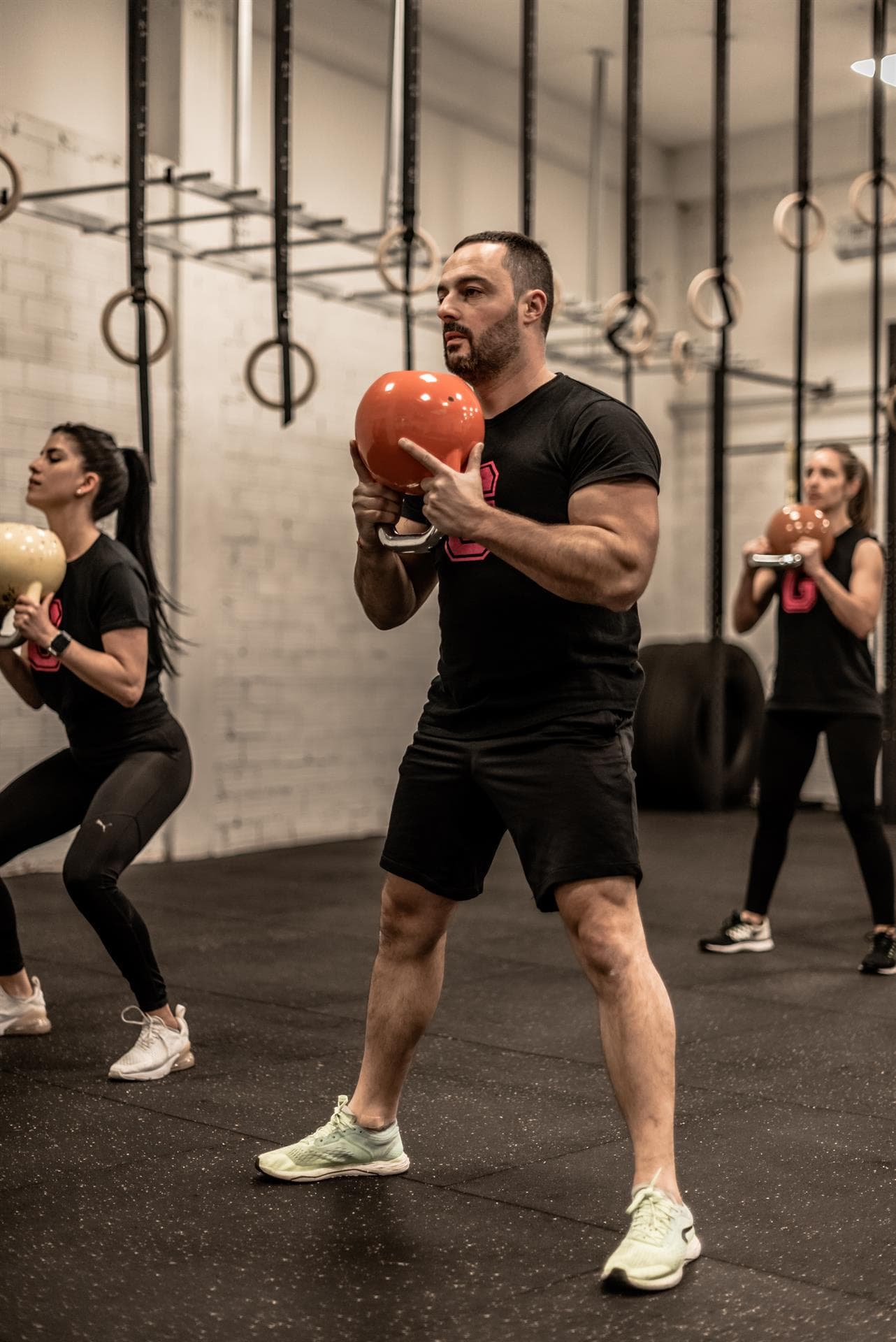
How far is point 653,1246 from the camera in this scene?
2.05 m

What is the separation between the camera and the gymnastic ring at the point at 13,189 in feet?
12.7

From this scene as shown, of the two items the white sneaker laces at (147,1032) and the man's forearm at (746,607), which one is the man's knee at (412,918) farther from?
the man's forearm at (746,607)

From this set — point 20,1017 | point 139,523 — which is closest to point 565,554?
point 139,523

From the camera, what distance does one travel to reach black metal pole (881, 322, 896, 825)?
7547 millimetres

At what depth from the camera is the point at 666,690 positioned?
854 centimetres

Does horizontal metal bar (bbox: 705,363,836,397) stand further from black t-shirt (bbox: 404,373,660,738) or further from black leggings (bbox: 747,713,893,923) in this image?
black t-shirt (bbox: 404,373,660,738)

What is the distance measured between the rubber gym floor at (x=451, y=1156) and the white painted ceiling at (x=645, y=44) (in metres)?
4.61

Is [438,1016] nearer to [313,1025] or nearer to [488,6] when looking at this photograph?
[313,1025]

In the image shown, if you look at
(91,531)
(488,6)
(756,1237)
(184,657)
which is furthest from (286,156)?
(488,6)

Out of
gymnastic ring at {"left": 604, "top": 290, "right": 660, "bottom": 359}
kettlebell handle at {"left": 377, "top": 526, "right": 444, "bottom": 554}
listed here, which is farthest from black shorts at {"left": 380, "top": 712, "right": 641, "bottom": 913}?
gymnastic ring at {"left": 604, "top": 290, "right": 660, "bottom": 359}

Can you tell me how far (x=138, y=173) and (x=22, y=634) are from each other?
4.74 feet

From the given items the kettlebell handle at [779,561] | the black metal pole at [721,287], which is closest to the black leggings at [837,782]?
the kettlebell handle at [779,561]

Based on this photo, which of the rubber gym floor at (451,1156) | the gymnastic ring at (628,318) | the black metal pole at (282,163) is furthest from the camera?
the gymnastic ring at (628,318)

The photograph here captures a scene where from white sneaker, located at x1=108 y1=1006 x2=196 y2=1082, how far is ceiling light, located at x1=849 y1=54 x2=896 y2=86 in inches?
273
